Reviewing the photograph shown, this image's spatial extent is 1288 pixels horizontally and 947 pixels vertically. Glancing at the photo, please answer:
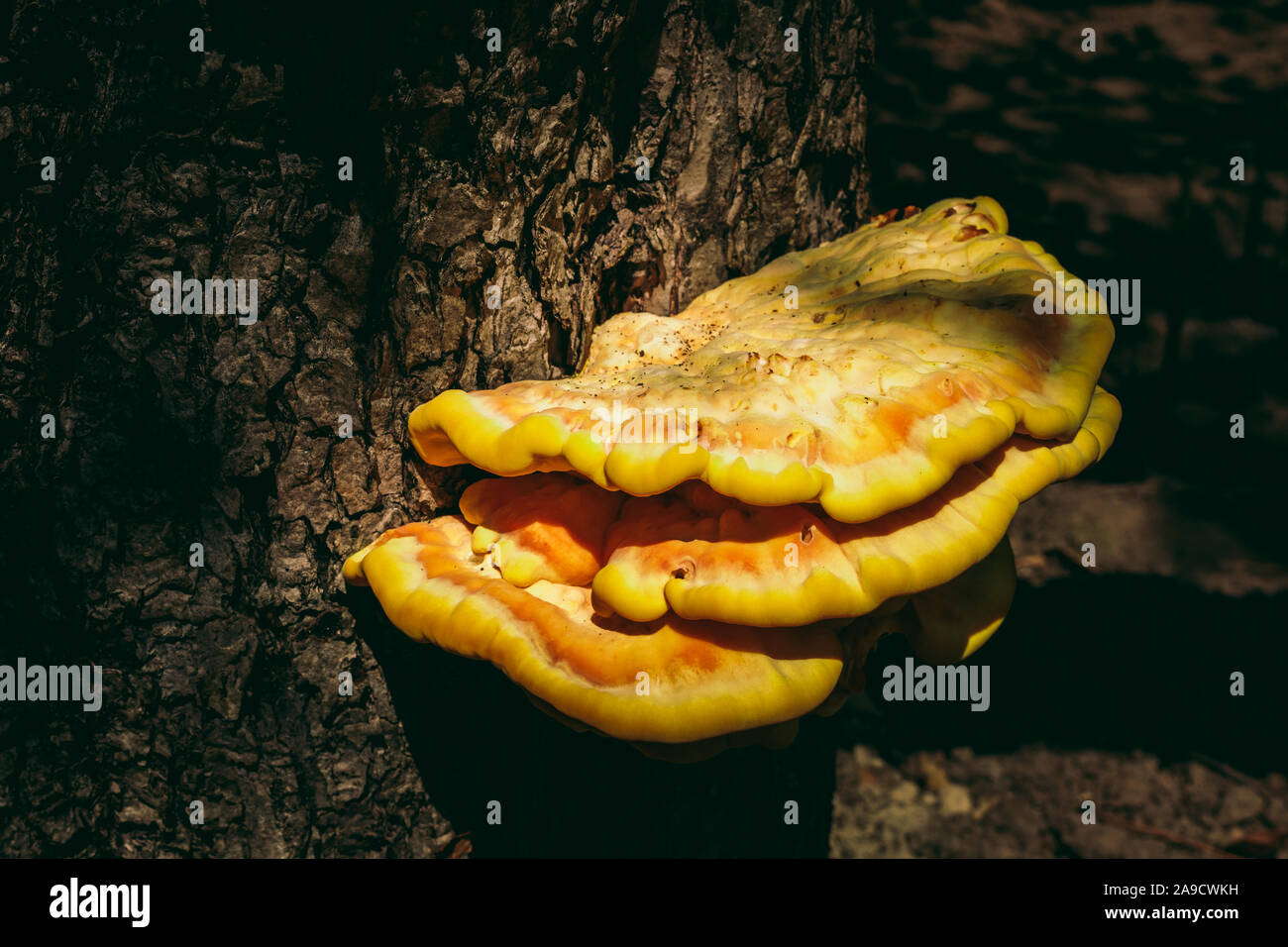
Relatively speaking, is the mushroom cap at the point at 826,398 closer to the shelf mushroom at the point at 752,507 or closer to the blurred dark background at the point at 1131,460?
the shelf mushroom at the point at 752,507

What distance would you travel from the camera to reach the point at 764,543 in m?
2.04

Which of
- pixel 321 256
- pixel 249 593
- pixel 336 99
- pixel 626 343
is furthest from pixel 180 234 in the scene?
pixel 626 343

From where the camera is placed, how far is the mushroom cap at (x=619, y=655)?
193 centimetres

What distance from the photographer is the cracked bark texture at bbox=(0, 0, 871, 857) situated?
2211 millimetres

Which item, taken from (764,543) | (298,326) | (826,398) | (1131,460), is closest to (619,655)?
(764,543)

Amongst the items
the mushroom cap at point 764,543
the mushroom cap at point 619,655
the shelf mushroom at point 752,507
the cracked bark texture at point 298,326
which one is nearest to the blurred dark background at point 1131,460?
the cracked bark texture at point 298,326

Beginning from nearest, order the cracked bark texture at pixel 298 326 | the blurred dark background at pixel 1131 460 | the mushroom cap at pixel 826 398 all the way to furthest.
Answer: the mushroom cap at pixel 826 398 < the cracked bark texture at pixel 298 326 < the blurred dark background at pixel 1131 460

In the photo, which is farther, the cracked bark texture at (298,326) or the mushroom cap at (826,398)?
the cracked bark texture at (298,326)

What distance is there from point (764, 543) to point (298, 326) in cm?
153

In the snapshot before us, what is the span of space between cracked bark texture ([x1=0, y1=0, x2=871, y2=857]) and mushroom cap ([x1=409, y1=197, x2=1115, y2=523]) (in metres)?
0.42

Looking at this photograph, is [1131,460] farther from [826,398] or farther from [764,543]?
[764,543]

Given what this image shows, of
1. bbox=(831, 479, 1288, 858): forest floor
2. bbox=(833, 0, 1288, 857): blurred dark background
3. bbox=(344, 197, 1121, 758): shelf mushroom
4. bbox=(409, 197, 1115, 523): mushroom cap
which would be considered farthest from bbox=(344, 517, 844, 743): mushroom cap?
bbox=(831, 479, 1288, 858): forest floor

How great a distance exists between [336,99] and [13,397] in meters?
1.29

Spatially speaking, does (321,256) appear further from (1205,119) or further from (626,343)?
(1205,119)
